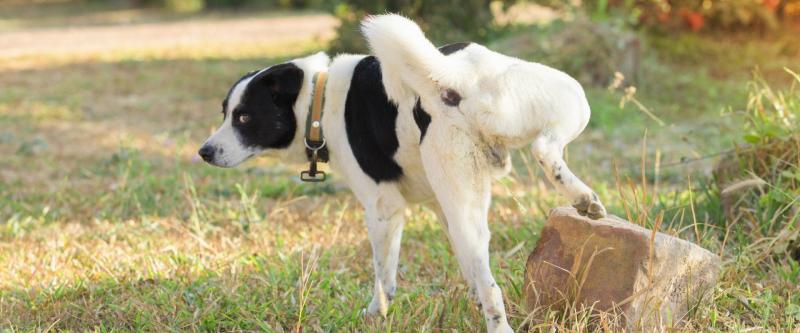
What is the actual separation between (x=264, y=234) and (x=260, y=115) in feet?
4.84

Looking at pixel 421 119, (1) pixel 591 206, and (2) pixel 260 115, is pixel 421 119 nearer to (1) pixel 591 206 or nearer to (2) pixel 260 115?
(1) pixel 591 206

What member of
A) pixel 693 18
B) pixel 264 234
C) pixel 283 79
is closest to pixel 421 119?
pixel 283 79

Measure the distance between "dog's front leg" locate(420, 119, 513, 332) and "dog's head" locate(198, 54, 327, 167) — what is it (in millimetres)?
652

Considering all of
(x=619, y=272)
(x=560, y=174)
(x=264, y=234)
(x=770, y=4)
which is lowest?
(x=770, y=4)

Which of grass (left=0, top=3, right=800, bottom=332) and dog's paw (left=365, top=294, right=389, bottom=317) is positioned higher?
dog's paw (left=365, top=294, right=389, bottom=317)

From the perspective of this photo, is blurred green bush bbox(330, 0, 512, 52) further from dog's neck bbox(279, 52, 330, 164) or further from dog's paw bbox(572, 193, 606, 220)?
dog's paw bbox(572, 193, 606, 220)

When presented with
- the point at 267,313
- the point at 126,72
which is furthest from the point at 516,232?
the point at 126,72

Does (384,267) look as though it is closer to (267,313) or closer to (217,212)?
(267,313)

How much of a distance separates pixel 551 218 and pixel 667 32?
792 cm

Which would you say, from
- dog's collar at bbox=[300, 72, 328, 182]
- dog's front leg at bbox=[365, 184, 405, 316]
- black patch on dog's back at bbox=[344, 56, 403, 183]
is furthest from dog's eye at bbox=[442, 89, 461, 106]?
dog's collar at bbox=[300, 72, 328, 182]

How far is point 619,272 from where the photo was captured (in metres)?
3.14

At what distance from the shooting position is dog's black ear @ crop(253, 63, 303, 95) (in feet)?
10.7

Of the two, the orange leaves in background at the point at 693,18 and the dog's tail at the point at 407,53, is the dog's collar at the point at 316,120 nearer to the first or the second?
the dog's tail at the point at 407,53

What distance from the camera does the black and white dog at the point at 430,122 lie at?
9.05 feet
